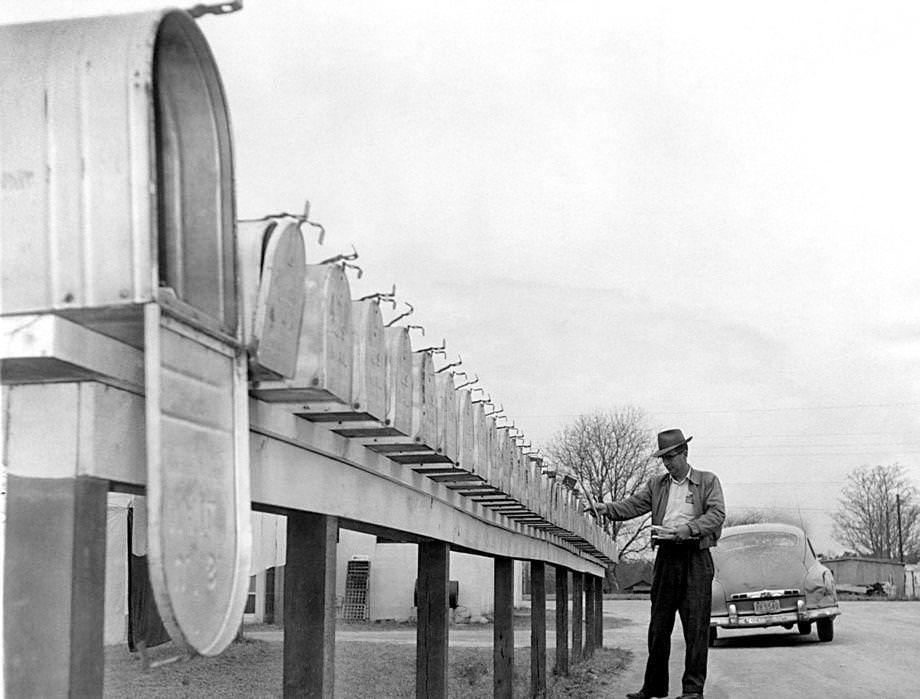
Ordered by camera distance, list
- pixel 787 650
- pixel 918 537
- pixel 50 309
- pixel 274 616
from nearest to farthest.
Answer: pixel 50 309, pixel 787 650, pixel 274 616, pixel 918 537

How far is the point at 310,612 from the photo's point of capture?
4855mm

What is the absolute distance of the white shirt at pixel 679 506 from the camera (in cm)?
839

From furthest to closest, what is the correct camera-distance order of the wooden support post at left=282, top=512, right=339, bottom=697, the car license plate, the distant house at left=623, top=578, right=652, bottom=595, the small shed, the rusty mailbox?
the small shed → the distant house at left=623, top=578, right=652, bottom=595 → the car license plate → the wooden support post at left=282, top=512, right=339, bottom=697 → the rusty mailbox

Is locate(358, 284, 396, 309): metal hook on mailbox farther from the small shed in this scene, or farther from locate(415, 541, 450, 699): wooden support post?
the small shed

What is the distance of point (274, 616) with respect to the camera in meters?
33.4

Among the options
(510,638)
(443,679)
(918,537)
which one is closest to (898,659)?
A: (510,638)

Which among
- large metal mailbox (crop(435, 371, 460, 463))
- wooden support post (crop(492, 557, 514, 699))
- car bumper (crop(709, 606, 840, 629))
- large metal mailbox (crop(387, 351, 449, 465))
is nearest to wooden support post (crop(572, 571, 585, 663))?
car bumper (crop(709, 606, 840, 629))

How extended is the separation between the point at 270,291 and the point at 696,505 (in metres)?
5.28

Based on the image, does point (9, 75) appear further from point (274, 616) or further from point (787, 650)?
point (274, 616)

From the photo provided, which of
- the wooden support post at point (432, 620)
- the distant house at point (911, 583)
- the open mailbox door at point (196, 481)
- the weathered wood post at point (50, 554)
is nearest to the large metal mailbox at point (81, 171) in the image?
the open mailbox door at point (196, 481)

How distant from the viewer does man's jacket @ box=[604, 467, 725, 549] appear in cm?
821

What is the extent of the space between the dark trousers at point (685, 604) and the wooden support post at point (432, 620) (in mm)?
1556

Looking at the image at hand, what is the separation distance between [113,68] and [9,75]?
0.24m

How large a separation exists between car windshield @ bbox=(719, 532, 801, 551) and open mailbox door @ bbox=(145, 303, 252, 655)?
17.7 meters
